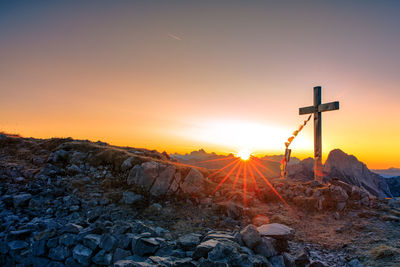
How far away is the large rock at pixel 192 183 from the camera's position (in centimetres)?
1177

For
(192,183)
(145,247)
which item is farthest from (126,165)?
(145,247)

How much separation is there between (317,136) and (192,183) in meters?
9.19

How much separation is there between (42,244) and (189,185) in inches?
273

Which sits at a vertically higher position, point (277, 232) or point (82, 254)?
point (277, 232)

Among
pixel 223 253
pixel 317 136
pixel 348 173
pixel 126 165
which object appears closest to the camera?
pixel 223 253

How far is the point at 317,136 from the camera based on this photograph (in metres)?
14.3

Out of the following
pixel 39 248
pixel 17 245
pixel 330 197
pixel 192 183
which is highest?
pixel 192 183

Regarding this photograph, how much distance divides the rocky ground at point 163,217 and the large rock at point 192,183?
60 millimetres

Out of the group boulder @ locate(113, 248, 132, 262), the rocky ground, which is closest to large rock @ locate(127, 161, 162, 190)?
the rocky ground

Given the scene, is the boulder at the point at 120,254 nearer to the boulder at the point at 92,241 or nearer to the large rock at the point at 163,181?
the boulder at the point at 92,241

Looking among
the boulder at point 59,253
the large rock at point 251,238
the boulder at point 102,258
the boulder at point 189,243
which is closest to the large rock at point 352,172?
the large rock at point 251,238

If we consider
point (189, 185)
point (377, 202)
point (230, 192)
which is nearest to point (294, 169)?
point (377, 202)

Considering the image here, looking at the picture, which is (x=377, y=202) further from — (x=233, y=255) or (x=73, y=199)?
(x=73, y=199)

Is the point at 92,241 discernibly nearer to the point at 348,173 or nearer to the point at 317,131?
the point at 317,131
